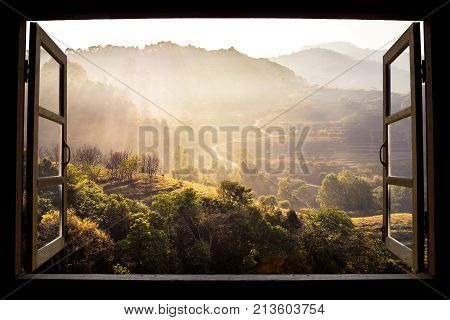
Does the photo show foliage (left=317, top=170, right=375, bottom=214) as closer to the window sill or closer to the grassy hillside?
the grassy hillside

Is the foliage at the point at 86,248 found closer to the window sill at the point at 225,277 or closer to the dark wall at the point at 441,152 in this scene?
the window sill at the point at 225,277

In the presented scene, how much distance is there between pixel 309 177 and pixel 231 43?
4798 millimetres

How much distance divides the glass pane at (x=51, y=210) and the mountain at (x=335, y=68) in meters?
9.43

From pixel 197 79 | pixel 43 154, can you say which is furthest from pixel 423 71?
pixel 197 79

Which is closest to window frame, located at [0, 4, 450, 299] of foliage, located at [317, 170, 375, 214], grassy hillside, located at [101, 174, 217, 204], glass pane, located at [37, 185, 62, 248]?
glass pane, located at [37, 185, 62, 248]

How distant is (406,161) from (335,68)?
387 inches

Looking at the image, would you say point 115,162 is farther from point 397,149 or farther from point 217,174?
point 397,149

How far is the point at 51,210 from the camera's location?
2.21 meters

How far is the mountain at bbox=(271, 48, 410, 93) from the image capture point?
10.1m

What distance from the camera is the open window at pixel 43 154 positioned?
156cm

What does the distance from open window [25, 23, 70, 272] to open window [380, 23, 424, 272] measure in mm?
1843

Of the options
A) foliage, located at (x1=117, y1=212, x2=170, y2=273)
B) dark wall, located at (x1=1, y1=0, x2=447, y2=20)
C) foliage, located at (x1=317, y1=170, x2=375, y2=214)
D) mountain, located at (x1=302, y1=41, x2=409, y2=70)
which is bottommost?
foliage, located at (x1=117, y1=212, x2=170, y2=273)

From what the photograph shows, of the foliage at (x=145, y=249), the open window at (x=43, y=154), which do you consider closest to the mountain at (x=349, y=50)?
the foliage at (x=145, y=249)

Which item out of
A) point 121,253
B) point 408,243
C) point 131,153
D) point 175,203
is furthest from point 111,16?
point 131,153
